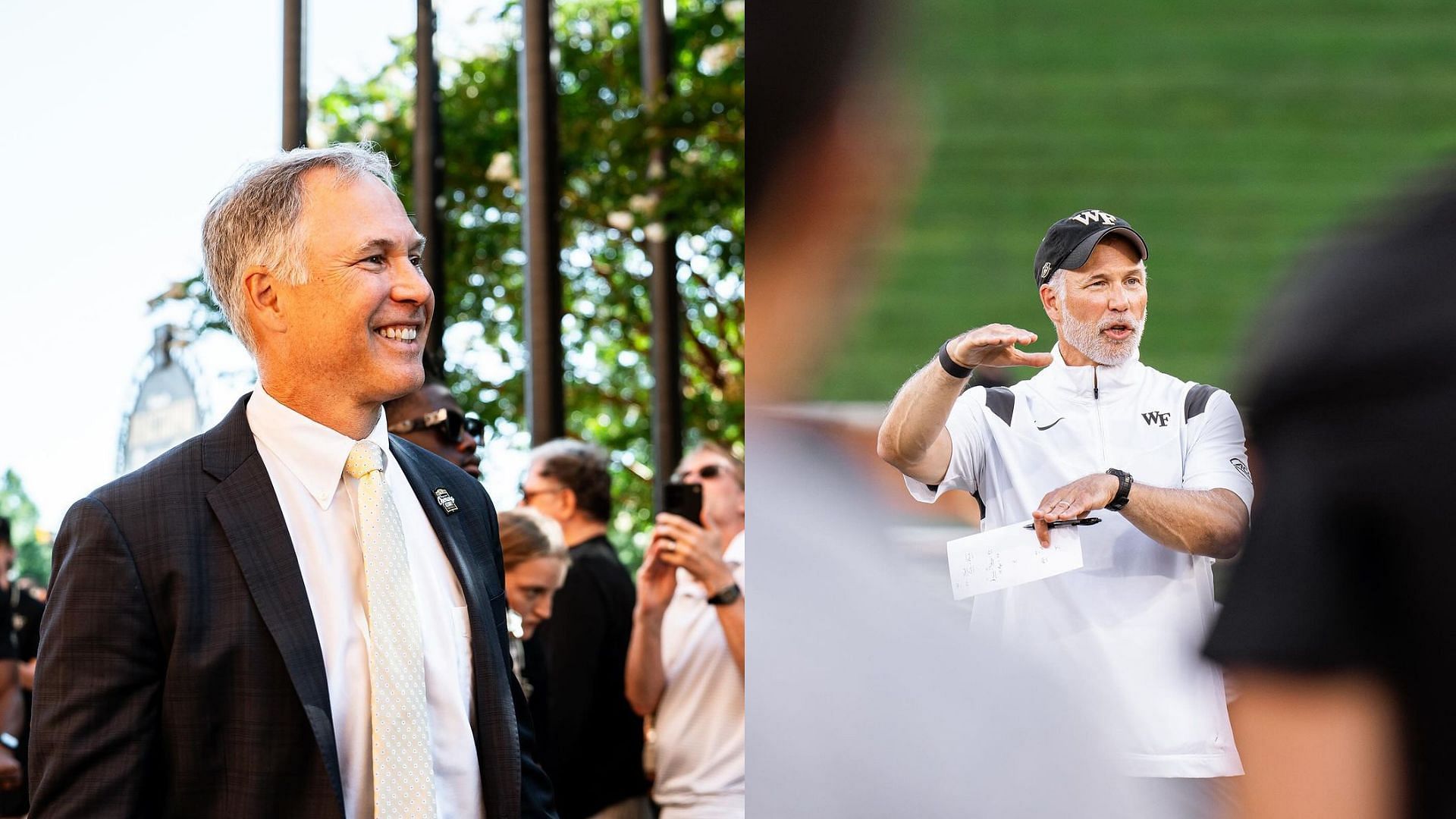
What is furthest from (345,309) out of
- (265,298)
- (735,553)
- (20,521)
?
(20,521)

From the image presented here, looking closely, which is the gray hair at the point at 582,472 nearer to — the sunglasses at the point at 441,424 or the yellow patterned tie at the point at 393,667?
the sunglasses at the point at 441,424

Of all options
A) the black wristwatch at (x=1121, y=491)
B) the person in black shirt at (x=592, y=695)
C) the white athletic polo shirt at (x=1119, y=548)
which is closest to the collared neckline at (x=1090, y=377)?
the white athletic polo shirt at (x=1119, y=548)

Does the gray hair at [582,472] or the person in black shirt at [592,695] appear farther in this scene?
the gray hair at [582,472]

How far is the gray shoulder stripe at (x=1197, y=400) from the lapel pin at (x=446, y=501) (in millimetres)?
1037

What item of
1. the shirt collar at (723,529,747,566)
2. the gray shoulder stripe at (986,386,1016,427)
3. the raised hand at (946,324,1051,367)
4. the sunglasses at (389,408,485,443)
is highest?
the raised hand at (946,324,1051,367)

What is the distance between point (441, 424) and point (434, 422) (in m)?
0.02

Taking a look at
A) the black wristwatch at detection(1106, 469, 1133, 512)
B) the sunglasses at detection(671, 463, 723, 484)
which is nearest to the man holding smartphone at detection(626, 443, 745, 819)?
the sunglasses at detection(671, 463, 723, 484)

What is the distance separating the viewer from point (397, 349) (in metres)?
1.81

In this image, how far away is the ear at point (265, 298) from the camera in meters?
1.79

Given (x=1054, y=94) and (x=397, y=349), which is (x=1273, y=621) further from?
(x=1054, y=94)

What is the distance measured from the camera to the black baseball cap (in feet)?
6.51

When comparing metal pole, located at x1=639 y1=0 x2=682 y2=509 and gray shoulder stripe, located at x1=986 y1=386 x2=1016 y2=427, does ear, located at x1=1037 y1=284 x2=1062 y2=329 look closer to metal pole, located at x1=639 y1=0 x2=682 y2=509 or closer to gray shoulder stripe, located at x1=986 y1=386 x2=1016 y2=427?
gray shoulder stripe, located at x1=986 y1=386 x2=1016 y2=427

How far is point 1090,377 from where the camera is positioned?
6.48ft

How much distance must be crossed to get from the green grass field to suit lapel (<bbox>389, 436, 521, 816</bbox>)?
1.96 feet
